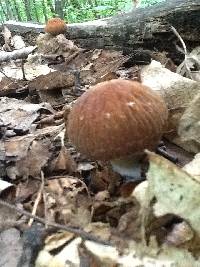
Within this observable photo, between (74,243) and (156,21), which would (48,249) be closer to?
(74,243)

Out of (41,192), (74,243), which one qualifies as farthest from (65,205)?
(74,243)

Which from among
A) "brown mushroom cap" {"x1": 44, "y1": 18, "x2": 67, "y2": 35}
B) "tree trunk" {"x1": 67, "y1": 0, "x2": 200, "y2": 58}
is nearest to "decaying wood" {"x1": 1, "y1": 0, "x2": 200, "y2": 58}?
"tree trunk" {"x1": 67, "y1": 0, "x2": 200, "y2": 58}

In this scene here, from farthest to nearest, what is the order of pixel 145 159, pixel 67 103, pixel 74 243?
pixel 67 103 → pixel 145 159 → pixel 74 243

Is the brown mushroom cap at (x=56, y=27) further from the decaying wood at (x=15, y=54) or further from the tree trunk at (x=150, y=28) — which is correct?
the tree trunk at (x=150, y=28)

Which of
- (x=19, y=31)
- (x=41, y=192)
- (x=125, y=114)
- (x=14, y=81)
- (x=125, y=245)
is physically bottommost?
(x=19, y=31)

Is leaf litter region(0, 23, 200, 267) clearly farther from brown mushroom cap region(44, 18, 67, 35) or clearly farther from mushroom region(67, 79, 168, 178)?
brown mushroom cap region(44, 18, 67, 35)

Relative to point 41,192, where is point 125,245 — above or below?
above

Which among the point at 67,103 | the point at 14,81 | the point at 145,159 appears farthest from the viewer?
the point at 14,81
